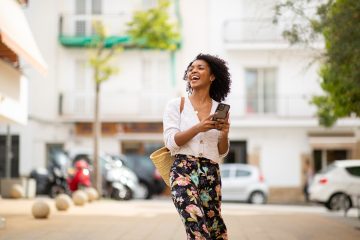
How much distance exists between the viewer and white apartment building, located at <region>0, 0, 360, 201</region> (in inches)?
1570

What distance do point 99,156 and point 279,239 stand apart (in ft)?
64.9

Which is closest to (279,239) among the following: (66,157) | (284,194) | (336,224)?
(336,224)

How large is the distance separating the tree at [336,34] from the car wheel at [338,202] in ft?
29.1

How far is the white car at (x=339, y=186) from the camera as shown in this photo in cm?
2530

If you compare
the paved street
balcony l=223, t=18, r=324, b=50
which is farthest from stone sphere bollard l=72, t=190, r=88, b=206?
balcony l=223, t=18, r=324, b=50

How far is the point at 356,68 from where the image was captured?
1395 cm

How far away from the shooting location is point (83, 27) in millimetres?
40406

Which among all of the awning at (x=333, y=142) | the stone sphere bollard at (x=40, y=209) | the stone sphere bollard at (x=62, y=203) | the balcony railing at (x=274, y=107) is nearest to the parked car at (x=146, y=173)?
the balcony railing at (x=274, y=107)

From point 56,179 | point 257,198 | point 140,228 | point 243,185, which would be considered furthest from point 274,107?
point 140,228

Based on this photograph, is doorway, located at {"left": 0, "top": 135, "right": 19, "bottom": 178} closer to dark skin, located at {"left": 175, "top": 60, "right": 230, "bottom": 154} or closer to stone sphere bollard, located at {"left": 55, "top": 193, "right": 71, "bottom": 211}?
stone sphere bollard, located at {"left": 55, "top": 193, "right": 71, "bottom": 211}

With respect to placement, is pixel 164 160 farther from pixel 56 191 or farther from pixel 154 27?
pixel 154 27

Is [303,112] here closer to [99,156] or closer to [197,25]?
[197,25]

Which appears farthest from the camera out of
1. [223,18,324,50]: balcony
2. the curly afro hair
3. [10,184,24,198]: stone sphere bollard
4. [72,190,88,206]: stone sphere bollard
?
[223,18,324,50]: balcony

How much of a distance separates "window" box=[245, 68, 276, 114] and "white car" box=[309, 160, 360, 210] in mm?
14573
